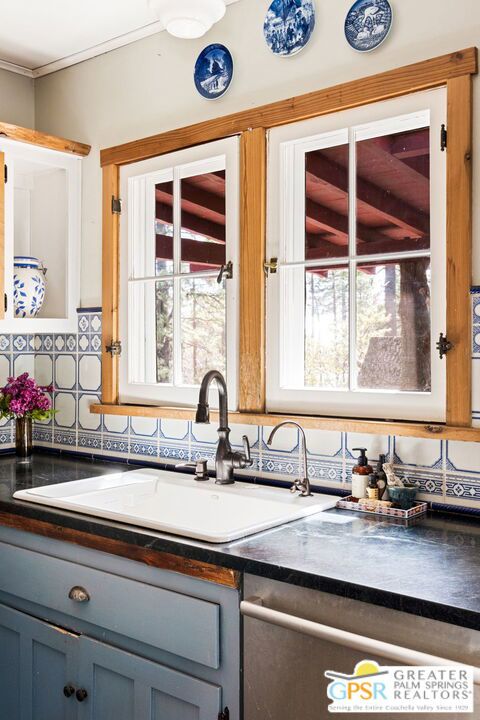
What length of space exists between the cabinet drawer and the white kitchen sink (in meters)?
0.16

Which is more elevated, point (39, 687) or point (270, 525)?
point (270, 525)

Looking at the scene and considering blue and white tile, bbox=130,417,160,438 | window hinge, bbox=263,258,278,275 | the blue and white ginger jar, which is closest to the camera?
window hinge, bbox=263,258,278,275

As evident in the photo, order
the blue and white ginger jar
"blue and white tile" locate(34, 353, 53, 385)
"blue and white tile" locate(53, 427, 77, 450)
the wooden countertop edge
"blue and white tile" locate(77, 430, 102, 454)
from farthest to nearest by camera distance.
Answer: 1. "blue and white tile" locate(34, 353, 53, 385)
2. "blue and white tile" locate(53, 427, 77, 450)
3. "blue and white tile" locate(77, 430, 102, 454)
4. the blue and white ginger jar
5. the wooden countertop edge

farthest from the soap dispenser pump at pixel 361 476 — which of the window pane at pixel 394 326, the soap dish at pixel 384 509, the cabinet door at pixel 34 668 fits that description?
the cabinet door at pixel 34 668

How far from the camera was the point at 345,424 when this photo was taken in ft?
6.86

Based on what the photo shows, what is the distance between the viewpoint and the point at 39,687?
2.04 meters

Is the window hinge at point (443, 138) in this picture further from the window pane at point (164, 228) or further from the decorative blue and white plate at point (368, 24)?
the window pane at point (164, 228)

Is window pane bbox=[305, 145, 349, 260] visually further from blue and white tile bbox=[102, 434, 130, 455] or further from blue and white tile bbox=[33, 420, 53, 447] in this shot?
blue and white tile bbox=[33, 420, 53, 447]

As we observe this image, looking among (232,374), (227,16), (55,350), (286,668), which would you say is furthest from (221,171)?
(286,668)

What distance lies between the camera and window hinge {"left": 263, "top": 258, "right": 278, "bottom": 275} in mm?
2316

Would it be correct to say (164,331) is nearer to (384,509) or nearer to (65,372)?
(65,372)

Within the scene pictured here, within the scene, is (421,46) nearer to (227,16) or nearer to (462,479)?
(227,16)

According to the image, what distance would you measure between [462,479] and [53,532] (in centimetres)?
114
